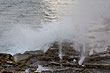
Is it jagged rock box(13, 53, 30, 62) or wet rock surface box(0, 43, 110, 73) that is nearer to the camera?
wet rock surface box(0, 43, 110, 73)

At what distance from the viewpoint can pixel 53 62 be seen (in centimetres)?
945

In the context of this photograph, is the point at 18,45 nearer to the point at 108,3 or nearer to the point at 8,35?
the point at 8,35

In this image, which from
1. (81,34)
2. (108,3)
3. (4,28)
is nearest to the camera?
(81,34)

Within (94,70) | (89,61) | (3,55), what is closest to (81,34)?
(89,61)

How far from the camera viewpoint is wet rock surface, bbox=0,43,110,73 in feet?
28.9

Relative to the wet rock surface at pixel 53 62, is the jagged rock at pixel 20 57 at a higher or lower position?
higher

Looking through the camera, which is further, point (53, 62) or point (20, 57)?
point (20, 57)

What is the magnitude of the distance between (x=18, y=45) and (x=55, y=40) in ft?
10.8

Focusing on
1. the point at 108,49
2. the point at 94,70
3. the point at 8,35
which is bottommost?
the point at 94,70

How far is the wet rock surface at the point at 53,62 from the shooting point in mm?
8797

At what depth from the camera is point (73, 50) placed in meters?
10.6

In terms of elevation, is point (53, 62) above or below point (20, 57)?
below

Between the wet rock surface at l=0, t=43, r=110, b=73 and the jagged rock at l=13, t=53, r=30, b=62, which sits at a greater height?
the jagged rock at l=13, t=53, r=30, b=62

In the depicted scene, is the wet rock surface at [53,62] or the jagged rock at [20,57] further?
the jagged rock at [20,57]
